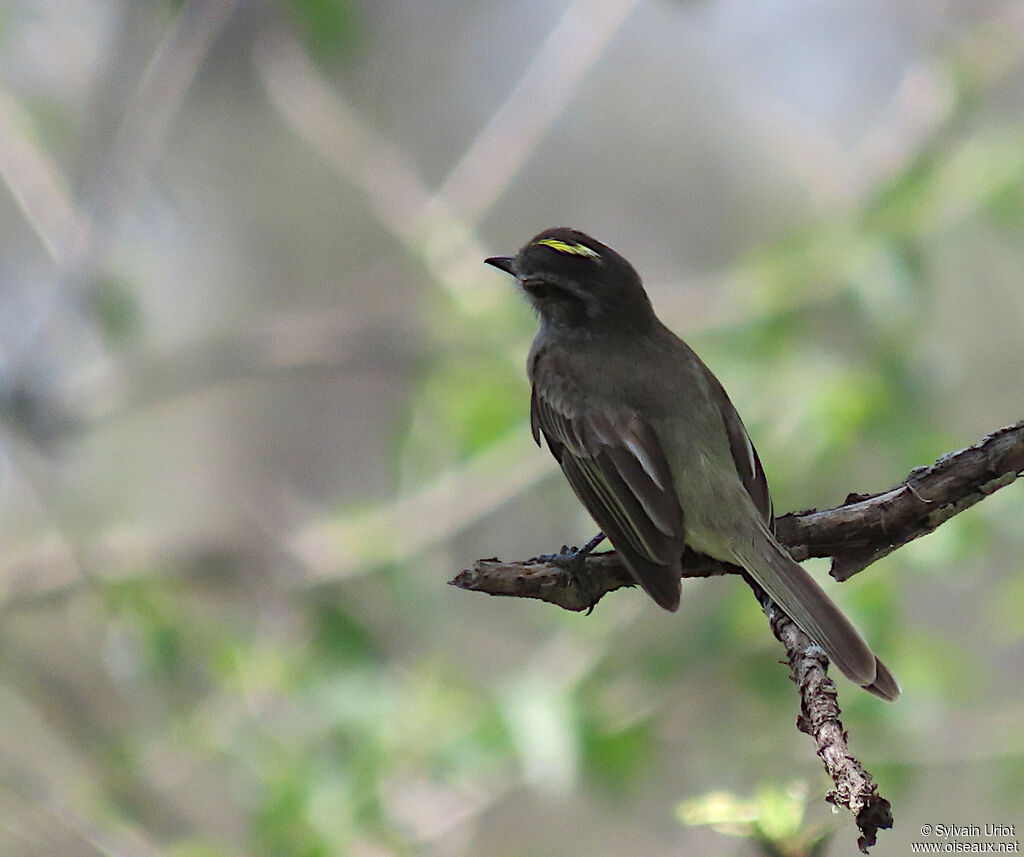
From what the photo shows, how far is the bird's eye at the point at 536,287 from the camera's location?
455 centimetres

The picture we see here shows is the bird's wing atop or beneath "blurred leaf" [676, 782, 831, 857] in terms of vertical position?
atop

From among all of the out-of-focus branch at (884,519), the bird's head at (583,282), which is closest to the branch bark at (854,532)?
the out-of-focus branch at (884,519)

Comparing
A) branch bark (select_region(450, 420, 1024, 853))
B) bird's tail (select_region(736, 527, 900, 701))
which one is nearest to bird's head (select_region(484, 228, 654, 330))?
bird's tail (select_region(736, 527, 900, 701))

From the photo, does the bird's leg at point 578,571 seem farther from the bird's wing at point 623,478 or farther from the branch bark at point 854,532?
the bird's wing at point 623,478

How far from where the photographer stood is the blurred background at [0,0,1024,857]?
5.15 meters

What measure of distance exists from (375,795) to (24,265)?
577 cm

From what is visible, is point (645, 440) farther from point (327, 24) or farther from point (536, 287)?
point (327, 24)

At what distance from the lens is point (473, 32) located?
10953mm

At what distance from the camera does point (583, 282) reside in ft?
14.6

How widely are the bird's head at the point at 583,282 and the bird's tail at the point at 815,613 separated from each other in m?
1.40

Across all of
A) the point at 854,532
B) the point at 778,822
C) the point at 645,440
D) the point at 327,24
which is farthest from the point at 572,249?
the point at 778,822

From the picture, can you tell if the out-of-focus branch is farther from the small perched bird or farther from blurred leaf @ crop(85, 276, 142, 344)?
blurred leaf @ crop(85, 276, 142, 344)

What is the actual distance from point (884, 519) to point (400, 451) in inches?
133

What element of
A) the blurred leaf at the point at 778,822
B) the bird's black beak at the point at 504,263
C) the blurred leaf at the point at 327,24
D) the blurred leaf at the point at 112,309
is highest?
the blurred leaf at the point at 327,24
